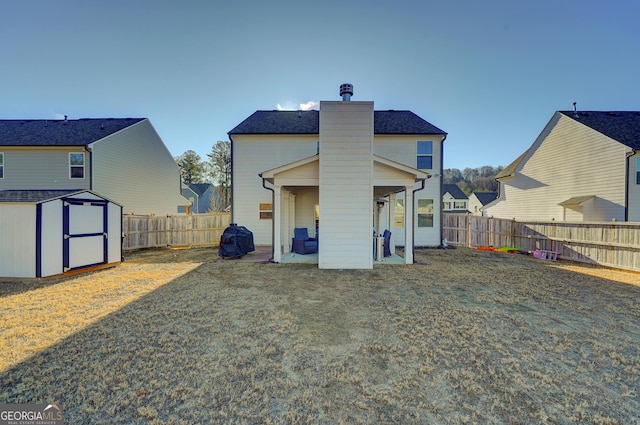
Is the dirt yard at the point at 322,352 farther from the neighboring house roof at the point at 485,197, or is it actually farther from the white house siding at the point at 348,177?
the neighboring house roof at the point at 485,197

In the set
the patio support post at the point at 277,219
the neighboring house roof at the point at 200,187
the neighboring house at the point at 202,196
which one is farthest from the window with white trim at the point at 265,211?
the neighboring house roof at the point at 200,187

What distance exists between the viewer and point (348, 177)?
7.48m

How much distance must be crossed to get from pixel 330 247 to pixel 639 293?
7.04 metres

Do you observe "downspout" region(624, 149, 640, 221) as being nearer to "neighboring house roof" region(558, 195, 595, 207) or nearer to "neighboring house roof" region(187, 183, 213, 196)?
"neighboring house roof" region(558, 195, 595, 207)

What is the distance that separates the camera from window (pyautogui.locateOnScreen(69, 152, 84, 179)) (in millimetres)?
12094

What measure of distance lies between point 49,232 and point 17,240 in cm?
63

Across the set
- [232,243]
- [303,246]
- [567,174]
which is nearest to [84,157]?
[232,243]

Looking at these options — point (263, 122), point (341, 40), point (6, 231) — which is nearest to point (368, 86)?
point (341, 40)

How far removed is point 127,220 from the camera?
11.1 metres

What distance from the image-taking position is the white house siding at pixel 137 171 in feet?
41.0

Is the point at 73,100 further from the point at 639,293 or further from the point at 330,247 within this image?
the point at 639,293

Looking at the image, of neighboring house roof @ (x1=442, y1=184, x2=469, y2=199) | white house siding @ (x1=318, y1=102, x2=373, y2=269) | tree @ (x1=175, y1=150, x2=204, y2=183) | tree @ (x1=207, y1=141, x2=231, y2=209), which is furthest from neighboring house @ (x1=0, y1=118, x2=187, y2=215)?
neighboring house roof @ (x1=442, y1=184, x2=469, y2=199)

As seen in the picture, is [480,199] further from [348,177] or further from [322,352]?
[322,352]

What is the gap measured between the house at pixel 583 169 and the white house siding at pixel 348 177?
990cm
